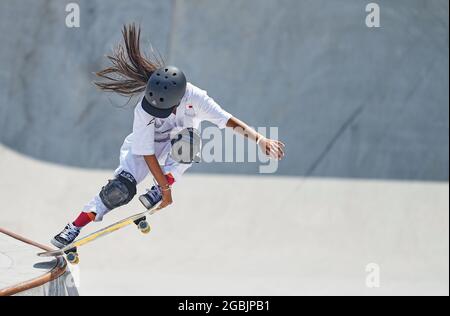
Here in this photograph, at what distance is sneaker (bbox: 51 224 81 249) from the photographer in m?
5.71

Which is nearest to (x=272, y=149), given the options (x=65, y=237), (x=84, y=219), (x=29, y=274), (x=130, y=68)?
(x=130, y=68)

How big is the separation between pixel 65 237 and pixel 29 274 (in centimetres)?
55

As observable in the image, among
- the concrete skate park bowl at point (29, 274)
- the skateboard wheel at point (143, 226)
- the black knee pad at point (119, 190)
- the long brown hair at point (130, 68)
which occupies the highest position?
the long brown hair at point (130, 68)

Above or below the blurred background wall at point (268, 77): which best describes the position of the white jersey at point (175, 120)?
below

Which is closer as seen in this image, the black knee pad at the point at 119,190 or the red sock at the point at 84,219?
the black knee pad at the point at 119,190

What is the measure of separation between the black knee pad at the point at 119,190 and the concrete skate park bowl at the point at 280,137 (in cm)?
328

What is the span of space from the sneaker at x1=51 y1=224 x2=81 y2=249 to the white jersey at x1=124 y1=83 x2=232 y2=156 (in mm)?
937

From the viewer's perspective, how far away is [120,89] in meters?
5.34

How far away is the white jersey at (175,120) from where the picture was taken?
5207 millimetres

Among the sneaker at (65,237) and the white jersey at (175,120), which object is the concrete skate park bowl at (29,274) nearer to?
the sneaker at (65,237)

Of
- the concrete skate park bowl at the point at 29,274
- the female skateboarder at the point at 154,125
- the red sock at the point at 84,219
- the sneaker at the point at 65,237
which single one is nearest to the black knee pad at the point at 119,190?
the female skateboarder at the point at 154,125

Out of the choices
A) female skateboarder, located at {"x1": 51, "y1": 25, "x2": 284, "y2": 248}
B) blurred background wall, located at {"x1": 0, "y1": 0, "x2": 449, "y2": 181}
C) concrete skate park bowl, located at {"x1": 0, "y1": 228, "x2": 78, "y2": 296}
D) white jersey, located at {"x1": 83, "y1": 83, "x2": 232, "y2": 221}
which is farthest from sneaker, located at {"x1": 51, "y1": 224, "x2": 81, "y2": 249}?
blurred background wall, located at {"x1": 0, "y1": 0, "x2": 449, "y2": 181}
